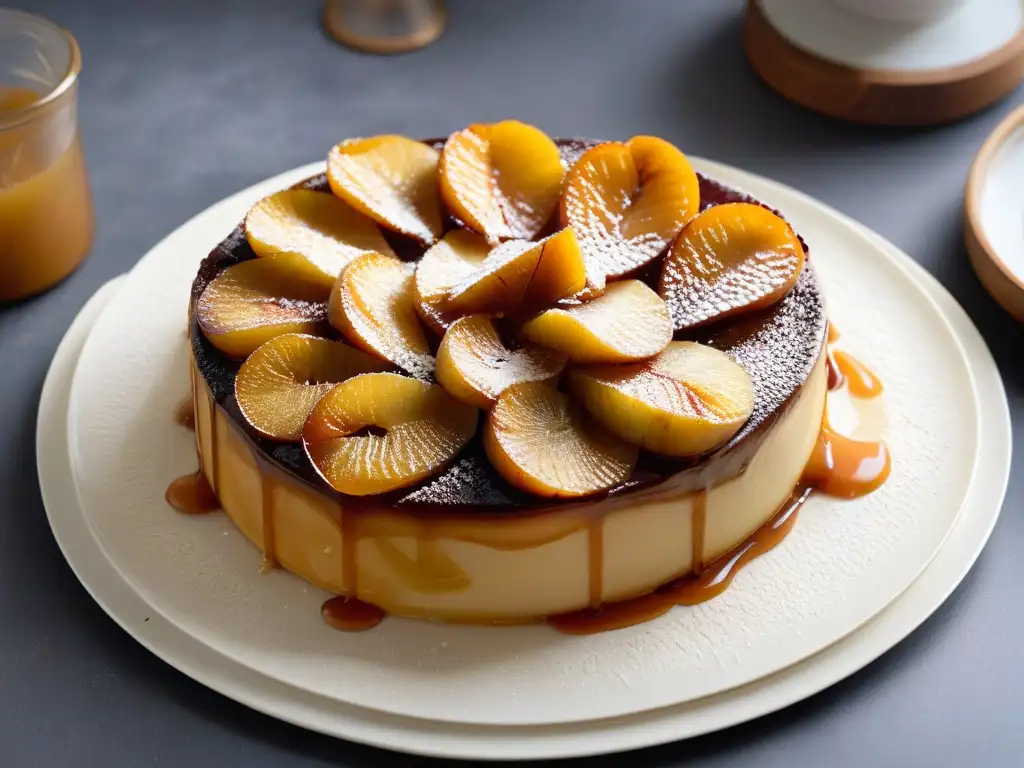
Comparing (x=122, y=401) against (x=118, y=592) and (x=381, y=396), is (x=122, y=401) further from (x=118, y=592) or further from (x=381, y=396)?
(x=381, y=396)

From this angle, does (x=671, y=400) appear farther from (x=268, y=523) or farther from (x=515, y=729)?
(x=268, y=523)

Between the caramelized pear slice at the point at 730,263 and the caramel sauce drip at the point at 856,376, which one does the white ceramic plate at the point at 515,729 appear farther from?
the caramelized pear slice at the point at 730,263

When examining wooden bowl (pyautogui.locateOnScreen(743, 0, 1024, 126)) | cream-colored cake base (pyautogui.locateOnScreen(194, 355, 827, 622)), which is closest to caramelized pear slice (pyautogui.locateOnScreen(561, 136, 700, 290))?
cream-colored cake base (pyautogui.locateOnScreen(194, 355, 827, 622))

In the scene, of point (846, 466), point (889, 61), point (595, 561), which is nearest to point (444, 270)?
point (595, 561)

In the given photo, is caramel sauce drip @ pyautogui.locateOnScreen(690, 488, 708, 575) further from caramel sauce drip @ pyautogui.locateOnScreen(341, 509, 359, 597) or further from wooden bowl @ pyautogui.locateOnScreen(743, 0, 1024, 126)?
wooden bowl @ pyautogui.locateOnScreen(743, 0, 1024, 126)

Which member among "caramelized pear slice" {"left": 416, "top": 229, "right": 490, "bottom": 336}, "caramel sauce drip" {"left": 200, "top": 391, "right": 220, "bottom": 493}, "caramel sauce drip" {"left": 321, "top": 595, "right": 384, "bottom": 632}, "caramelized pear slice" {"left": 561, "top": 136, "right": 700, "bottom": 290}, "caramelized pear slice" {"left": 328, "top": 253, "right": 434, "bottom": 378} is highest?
"caramelized pear slice" {"left": 561, "top": 136, "right": 700, "bottom": 290}

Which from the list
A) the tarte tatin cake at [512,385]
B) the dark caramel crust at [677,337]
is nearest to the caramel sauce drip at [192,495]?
the tarte tatin cake at [512,385]

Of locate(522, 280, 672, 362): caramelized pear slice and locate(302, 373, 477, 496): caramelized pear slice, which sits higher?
locate(522, 280, 672, 362): caramelized pear slice

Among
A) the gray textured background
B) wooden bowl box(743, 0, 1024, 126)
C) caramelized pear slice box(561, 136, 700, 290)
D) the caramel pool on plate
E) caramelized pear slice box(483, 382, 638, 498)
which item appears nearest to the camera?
caramelized pear slice box(483, 382, 638, 498)
